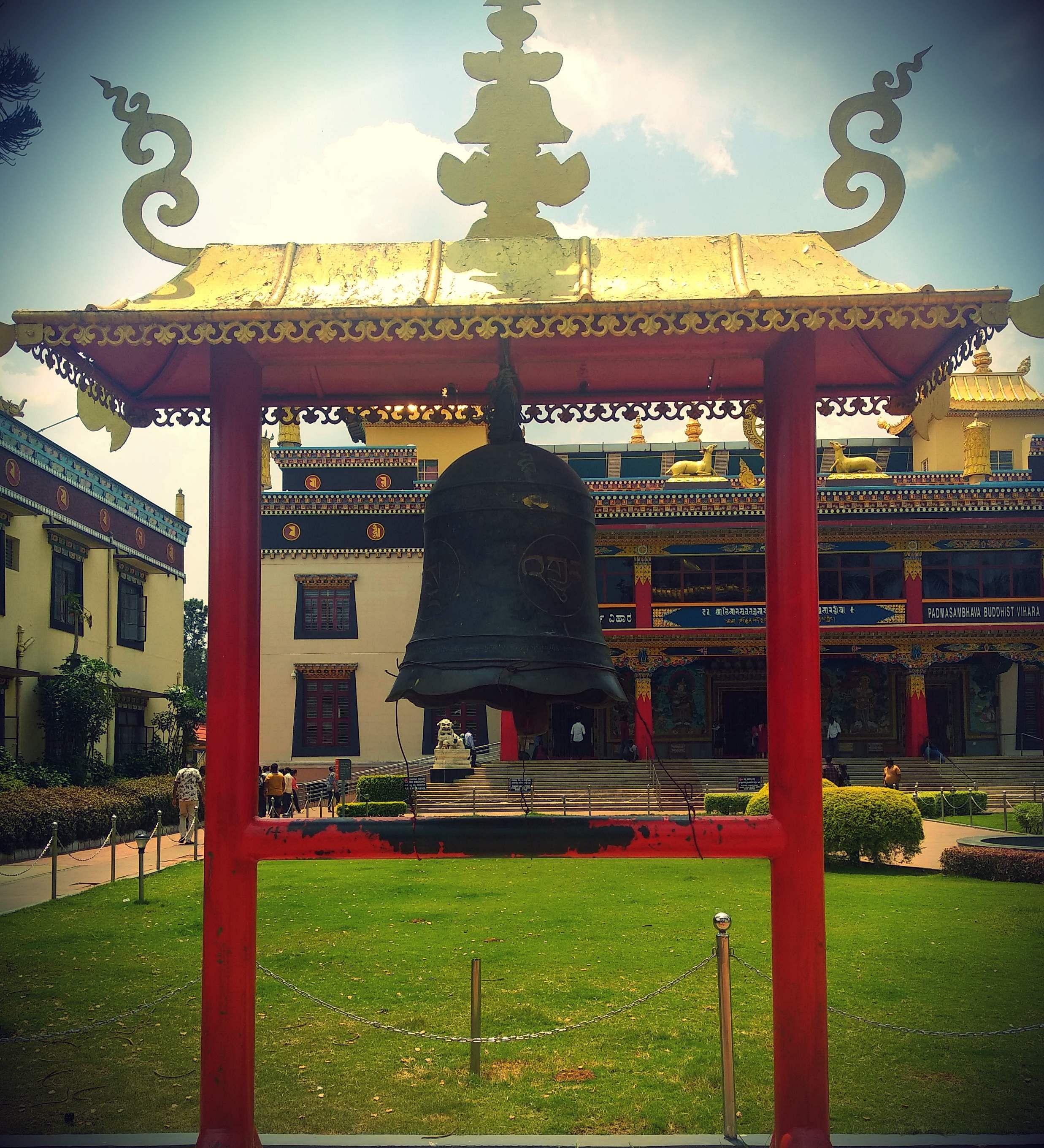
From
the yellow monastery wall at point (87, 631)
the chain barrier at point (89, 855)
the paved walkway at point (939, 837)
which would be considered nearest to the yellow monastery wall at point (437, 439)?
the yellow monastery wall at point (87, 631)

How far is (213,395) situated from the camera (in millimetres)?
5832

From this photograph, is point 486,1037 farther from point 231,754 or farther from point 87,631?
point 87,631

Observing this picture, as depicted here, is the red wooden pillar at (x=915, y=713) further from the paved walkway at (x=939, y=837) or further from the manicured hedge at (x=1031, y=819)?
the manicured hedge at (x=1031, y=819)

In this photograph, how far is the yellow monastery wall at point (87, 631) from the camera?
25.8 meters

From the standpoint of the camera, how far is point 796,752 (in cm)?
546

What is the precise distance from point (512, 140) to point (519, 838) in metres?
3.48

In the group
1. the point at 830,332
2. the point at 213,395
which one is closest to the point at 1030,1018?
the point at 830,332

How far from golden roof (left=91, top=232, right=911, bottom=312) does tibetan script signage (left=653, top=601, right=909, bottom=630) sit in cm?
3198

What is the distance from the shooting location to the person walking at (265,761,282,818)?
2731 cm

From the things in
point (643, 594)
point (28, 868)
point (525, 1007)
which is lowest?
point (28, 868)

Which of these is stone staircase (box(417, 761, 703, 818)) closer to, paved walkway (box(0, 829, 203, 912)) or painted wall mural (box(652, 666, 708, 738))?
painted wall mural (box(652, 666, 708, 738))

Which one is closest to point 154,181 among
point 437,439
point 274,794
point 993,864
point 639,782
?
point 993,864

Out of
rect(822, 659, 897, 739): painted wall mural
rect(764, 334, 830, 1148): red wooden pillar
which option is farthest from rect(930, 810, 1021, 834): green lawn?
rect(764, 334, 830, 1148): red wooden pillar

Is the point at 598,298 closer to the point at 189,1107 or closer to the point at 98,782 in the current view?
the point at 189,1107
